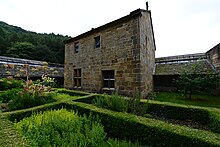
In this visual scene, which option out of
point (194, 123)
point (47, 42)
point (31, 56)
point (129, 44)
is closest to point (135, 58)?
point (129, 44)

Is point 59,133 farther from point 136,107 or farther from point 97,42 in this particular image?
point 97,42

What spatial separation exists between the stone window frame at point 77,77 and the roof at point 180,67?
652 centimetres

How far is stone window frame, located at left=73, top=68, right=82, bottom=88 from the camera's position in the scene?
38.8 ft

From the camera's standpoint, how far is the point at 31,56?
30.1m

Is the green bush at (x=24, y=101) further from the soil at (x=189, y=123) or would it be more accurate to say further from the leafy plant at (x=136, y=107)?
the soil at (x=189, y=123)

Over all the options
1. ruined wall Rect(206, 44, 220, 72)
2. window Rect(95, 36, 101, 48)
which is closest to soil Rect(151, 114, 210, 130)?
window Rect(95, 36, 101, 48)

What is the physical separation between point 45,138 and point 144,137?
6.43 ft

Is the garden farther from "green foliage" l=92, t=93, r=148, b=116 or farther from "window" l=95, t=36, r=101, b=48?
"window" l=95, t=36, r=101, b=48

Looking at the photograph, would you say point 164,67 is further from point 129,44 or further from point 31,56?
point 31,56

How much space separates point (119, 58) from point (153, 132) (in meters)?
6.14

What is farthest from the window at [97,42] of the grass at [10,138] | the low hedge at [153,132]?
the grass at [10,138]

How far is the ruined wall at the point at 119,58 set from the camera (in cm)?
771

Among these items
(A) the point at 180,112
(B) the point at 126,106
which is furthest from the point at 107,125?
(A) the point at 180,112

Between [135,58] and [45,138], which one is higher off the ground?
[135,58]
